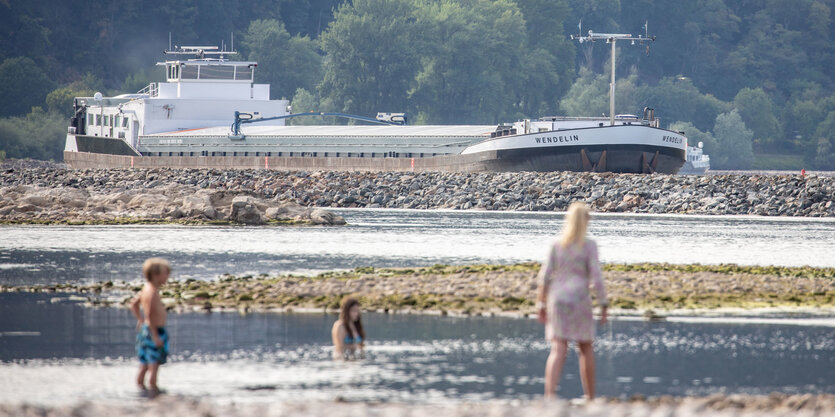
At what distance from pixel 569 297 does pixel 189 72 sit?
75599mm

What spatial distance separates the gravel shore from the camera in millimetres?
11117

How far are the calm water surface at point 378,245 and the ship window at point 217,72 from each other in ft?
129

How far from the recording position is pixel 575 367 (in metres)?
14.8

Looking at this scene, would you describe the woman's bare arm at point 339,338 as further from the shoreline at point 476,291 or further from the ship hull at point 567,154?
the ship hull at point 567,154

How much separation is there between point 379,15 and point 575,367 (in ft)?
444

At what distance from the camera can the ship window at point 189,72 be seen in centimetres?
8531

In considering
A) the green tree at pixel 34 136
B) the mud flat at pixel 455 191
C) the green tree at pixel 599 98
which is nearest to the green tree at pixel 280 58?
the green tree at pixel 34 136

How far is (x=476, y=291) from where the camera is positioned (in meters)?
21.4

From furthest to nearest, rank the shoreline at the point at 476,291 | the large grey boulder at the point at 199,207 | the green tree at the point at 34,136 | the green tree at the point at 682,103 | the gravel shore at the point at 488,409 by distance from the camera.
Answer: the green tree at the point at 682,103
the green tree at the point at 34,136
the large grey boulder at the point at 199,207
the shoreline at the point at 476,291
the gravel shore at the point at 488,409

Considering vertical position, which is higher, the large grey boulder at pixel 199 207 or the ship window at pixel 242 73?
the ship window at pixel 242 73

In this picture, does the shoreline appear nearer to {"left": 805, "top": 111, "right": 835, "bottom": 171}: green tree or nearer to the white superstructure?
the white superstructure

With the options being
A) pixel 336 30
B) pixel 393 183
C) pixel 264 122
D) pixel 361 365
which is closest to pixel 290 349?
pixel 361 365

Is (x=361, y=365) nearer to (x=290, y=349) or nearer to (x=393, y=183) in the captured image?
(x=290, y=349)

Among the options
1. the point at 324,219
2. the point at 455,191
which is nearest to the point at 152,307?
the point at 324,219
